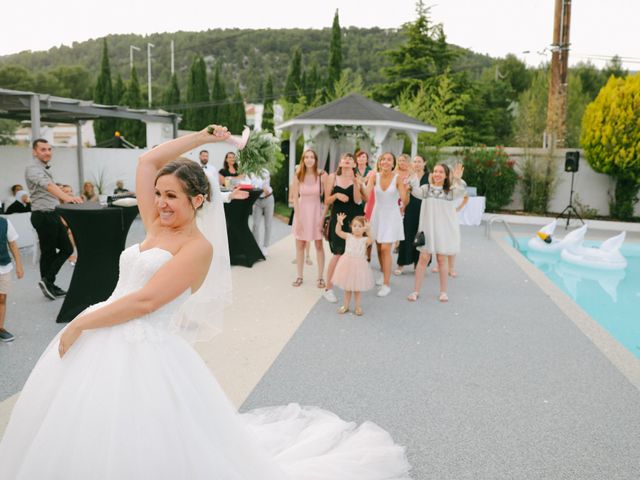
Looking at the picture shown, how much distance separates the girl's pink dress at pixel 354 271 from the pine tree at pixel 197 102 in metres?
36.8

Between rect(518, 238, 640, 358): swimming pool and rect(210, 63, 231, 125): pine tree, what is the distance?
32.2 meters

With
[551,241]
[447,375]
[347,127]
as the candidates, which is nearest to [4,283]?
[447,375]

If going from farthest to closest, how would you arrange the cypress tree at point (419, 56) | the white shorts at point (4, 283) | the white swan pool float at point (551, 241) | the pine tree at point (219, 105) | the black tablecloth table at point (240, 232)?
the pine tree at point (219, 105) → the cypress tree at point (419, 56) → the white swan pool float at point (551, 241) → the black tablecloth table at point (240, 232) → the white shorts at point (4, 283)

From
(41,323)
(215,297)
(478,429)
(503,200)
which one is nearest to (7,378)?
(41,323)

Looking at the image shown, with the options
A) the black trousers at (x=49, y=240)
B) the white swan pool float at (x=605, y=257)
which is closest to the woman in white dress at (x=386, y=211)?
the black trousers at (x=49, y=240)

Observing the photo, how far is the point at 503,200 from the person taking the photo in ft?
53.3

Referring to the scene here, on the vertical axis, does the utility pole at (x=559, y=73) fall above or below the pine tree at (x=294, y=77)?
below

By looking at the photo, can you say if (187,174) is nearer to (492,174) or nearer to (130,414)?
(130,414)

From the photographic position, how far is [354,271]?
5715 mm

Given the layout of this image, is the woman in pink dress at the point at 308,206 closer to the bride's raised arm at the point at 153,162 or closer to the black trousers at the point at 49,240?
the black trousers at the point at 49,240

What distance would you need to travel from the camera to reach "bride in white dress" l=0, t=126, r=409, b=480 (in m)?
1.88

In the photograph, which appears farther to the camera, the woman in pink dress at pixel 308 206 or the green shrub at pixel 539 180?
the green shrub at pixel 539 180

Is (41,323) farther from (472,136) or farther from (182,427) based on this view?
(472,136)

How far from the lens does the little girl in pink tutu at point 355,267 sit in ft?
18.7
